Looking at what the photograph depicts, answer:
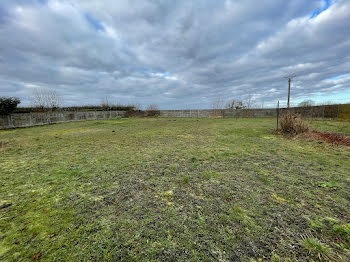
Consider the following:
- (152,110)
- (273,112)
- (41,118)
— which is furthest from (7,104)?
(273,112)

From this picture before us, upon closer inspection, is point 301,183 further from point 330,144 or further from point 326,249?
point 330,144

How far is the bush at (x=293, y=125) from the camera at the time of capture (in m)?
6.20

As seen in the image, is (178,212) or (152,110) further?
(152,110)

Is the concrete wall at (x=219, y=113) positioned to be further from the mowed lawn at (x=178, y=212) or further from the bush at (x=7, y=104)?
the mowed lawn at (x=178, y=212)

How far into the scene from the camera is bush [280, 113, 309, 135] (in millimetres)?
6204

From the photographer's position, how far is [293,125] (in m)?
6.39

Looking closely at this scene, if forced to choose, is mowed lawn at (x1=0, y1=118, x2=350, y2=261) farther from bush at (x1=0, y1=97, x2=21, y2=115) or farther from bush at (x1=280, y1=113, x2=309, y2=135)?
bush at (x1=0, y1=97, x2=21, y2=115)

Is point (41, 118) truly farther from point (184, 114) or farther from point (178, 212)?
point (178, 212)

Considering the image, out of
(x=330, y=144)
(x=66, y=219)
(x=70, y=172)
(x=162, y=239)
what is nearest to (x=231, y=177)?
(x=162, y=239)

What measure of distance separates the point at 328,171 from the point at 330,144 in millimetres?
3065

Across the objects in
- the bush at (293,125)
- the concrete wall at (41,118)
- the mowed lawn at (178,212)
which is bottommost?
the mowed lawn at (178,212)

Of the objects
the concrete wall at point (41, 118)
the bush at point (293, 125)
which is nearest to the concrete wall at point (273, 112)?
the bush at point (293, 125)

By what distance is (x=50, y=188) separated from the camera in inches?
91.0

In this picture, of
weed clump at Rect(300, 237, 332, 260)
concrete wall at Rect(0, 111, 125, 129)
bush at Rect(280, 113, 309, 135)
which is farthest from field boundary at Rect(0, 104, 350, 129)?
weed clump at Rect(300, 237, 332, 260)
